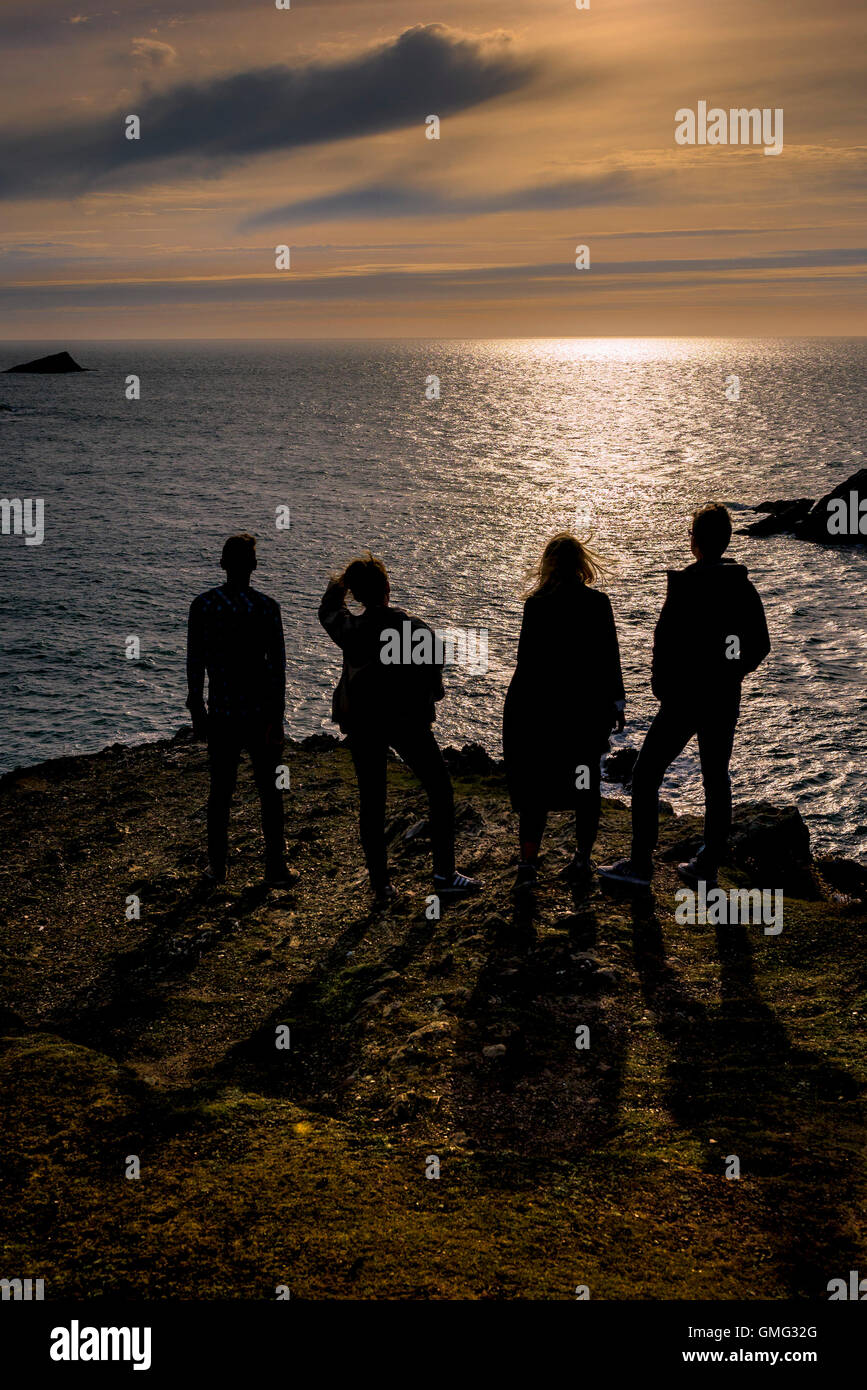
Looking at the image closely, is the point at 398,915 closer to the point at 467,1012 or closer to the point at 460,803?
the point at 467,1012

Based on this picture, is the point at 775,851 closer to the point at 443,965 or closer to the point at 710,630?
the point at 710,630

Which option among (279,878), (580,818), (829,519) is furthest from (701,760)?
(829,519)

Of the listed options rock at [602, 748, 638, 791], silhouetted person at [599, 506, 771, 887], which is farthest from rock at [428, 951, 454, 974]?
rock at [602, 748, 638, 791]

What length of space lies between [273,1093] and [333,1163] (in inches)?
36.0

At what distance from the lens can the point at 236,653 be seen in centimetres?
692

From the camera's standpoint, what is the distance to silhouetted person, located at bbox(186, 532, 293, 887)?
6.79 metres

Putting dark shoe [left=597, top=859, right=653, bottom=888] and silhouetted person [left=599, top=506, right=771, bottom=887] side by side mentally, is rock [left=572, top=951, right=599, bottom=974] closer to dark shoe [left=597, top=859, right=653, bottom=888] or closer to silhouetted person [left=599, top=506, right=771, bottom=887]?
dark shoe [left=597, top=859, right=653, bottom=888]

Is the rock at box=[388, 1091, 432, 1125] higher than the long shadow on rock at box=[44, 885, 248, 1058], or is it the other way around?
the long shadow on rock at box=[44, 885, 248, 1058]

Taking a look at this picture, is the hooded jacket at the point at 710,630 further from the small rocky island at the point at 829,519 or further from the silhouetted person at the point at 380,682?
the small rocky island at the point at 829,519

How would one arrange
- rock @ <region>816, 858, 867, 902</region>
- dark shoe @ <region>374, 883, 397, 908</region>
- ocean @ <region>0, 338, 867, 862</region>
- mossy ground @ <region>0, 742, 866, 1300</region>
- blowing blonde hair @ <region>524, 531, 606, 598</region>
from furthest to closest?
ocean @ <region>0, 338, 867, 862</region>, rock @ <region>816, 858, 867, 902</region>, dark shoe @ <region>374, 883, 397, 908</region>, blowing blonde hair @ <region>524, 531, 606, 598</region>, mossy ground @ <region>0, 742, 866, 1300</region>

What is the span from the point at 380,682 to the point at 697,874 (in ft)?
9.85

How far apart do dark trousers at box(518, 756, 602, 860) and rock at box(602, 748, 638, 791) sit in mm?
9791

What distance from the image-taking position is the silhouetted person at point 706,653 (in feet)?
20.2

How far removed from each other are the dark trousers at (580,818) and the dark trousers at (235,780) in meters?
2.03
